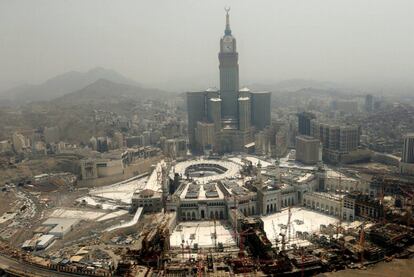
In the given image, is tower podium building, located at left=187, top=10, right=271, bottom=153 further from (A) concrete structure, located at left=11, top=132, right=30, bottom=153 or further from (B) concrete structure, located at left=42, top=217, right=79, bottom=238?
(B) concrete structure, located at left=42, top=217, right=79, bottom=238

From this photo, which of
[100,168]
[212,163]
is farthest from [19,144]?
[212,163]

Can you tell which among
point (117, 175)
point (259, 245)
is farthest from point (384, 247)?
point (117, 175)

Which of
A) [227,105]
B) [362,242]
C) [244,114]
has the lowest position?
[362,242]

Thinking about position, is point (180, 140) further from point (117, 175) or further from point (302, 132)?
point (302, 132)

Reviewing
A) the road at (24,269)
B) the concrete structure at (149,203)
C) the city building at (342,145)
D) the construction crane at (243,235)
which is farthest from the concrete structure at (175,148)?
the road at (24,269)

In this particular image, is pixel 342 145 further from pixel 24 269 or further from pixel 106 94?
pixel 106 94

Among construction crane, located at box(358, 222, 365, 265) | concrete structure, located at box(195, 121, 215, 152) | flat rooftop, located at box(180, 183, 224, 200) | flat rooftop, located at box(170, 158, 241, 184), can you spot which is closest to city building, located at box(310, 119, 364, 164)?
flat rooftop, located at box(170, 158, 241, 184)

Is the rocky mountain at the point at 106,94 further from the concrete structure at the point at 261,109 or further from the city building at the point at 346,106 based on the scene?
the concrete structure at the point at 261,109
